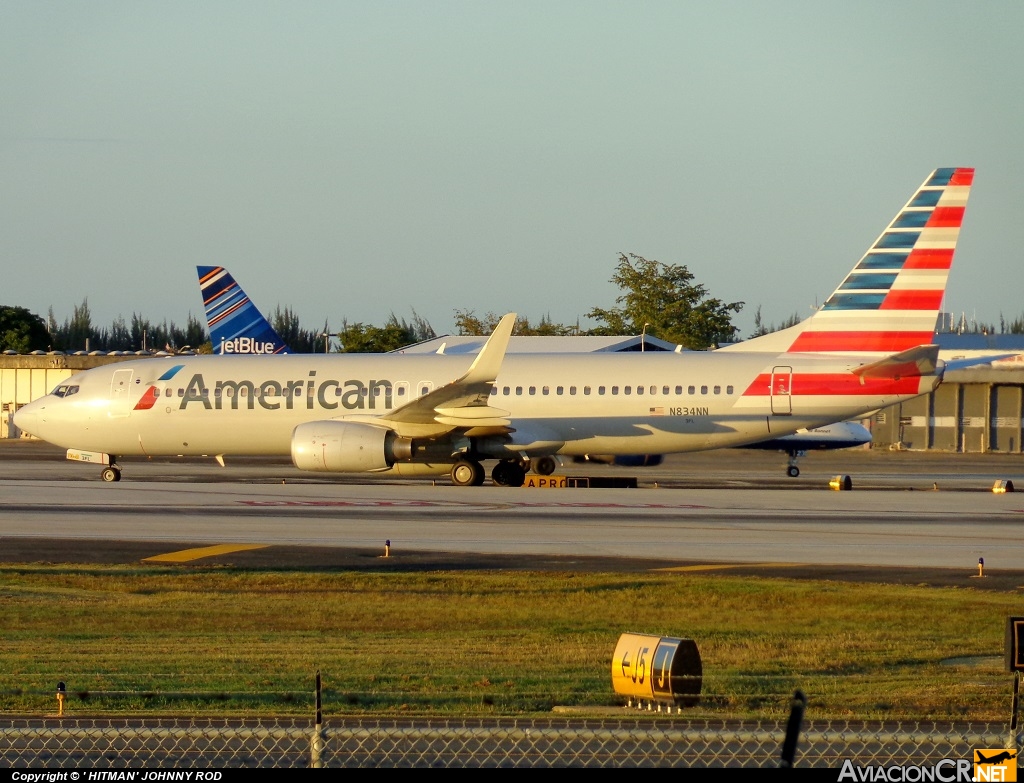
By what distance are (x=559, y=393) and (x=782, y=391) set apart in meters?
6.25

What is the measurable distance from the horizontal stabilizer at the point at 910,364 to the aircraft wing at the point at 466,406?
991 cm

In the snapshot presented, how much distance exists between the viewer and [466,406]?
3531cm

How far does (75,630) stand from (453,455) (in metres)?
21.5

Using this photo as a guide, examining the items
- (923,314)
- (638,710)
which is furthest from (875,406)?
(638,710)

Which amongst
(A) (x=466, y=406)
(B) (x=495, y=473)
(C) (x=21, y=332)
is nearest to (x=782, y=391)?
(B) (x=495, y=473)

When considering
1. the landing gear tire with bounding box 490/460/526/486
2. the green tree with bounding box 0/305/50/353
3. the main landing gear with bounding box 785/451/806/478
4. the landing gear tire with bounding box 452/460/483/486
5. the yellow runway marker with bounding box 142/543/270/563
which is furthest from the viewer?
the green tree with bounding box 0/305/50/353

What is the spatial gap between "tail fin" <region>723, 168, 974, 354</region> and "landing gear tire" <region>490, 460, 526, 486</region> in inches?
358

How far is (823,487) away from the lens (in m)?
38.0

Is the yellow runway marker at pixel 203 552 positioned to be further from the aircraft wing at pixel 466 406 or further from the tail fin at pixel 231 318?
the tail fin at pixel 231 318

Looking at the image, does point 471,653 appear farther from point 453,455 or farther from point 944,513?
point 453,455

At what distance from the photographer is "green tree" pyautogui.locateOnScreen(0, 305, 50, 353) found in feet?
342

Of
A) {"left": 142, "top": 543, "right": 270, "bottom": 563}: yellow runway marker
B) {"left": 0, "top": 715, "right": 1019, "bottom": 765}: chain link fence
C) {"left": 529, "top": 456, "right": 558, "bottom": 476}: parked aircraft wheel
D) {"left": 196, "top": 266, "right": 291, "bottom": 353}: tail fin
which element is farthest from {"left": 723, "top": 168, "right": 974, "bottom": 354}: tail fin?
{"left": 196, "top": 266, "right": 291, "bottom": 353}: tail fin

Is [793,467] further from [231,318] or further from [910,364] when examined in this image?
[231,318]

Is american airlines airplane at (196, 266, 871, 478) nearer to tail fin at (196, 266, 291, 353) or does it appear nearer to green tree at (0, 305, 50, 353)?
tail fin at (196, 266, 291, 353)
